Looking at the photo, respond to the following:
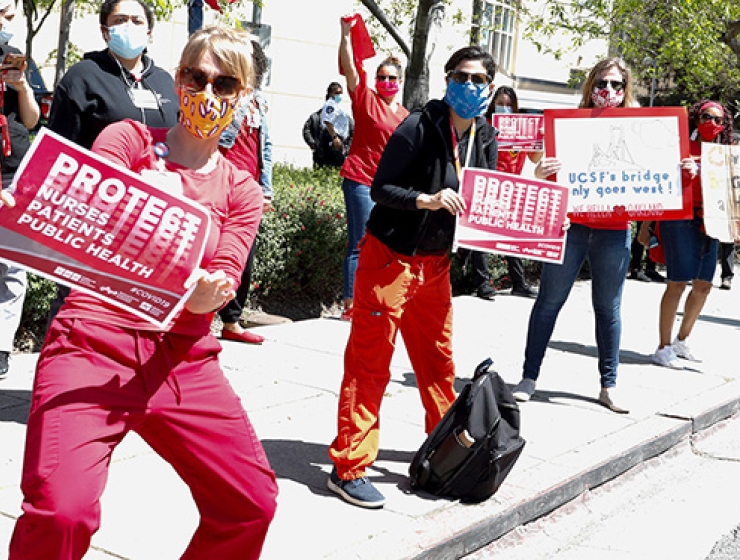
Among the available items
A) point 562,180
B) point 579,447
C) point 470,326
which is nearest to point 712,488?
point 579,447

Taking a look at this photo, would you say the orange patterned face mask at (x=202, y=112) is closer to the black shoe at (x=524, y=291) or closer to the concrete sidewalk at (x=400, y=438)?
the concrete sidewalk at (x=400, y=438)

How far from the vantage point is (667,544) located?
5.21m

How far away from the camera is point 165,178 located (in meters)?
3.22

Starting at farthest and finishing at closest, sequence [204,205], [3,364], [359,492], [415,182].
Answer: [3,364] < [415,182] < [359,492] < [204,205]

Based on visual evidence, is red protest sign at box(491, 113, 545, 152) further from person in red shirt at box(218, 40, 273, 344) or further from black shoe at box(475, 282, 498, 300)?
black shoe at box(475, 282, 498, 300)

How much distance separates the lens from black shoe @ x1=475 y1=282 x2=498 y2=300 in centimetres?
1131

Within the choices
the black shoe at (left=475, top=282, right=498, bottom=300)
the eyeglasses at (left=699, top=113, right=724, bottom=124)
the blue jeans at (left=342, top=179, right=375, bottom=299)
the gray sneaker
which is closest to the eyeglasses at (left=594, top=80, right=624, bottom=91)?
the eyeglasses at (left=699, top=113, right=724, bottom=124)

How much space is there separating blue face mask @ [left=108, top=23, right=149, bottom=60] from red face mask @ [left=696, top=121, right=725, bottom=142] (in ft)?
15.1

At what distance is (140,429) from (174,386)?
0.17 metres

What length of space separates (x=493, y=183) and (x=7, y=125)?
2.55 meters

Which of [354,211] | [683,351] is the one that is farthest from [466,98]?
[683,351]

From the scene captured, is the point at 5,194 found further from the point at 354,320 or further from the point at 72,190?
the point at 354,320

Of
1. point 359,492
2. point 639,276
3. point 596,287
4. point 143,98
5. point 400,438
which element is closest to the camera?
point 359,492

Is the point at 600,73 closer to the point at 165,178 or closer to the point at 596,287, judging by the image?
the point at 596,287
